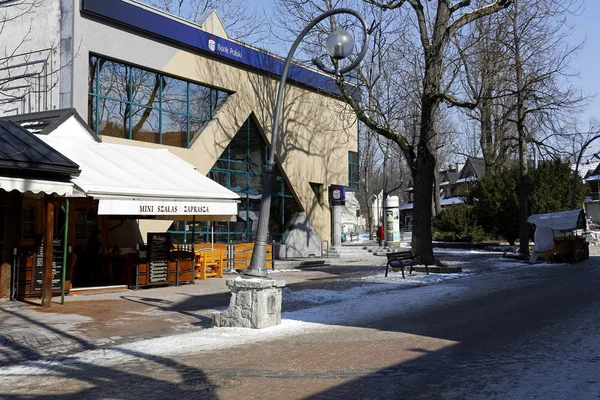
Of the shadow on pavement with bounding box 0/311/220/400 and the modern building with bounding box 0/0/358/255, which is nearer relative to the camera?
the shadow on pavement with bounding box 0/311/220/400

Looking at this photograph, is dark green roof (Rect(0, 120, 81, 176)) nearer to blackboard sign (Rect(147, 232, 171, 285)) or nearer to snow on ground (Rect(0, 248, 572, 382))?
blackboard sign (Rect(147, 232, 171, 285))

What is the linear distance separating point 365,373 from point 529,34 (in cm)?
A: 1861

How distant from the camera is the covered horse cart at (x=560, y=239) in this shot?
24484 mm

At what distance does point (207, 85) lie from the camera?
21.7 m

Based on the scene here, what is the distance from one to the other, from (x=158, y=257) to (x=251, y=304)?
6.78 meters

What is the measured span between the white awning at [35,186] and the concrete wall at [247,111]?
5.80m

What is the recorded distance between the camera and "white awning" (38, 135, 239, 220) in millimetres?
12977

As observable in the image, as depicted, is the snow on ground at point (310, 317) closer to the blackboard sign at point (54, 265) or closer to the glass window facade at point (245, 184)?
the blackboard sign at point (54, 265)

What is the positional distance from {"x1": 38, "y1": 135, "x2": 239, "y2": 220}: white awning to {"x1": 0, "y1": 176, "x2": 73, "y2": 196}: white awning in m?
0.69

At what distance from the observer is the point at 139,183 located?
547 inches

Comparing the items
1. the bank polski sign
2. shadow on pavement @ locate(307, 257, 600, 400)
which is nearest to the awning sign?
shadow on pavement @ locate(307, 257, 600, 400)

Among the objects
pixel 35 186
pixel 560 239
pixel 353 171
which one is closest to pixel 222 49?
pixel 35 186

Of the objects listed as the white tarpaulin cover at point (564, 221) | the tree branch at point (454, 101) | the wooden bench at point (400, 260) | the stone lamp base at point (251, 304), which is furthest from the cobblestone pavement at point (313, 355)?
the white tarpaulin cover at point (564, 221)

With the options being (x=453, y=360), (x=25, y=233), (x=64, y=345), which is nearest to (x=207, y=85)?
(x=25, y=233)
